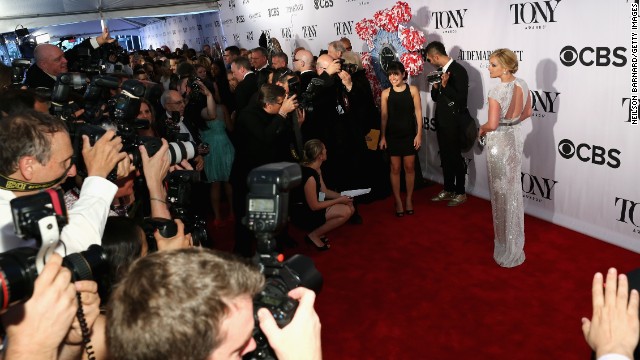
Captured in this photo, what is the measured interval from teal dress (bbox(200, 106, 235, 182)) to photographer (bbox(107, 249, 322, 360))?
4.05m

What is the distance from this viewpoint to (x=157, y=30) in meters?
18.4

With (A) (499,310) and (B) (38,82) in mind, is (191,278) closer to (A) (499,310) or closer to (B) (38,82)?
(A) (499,310)

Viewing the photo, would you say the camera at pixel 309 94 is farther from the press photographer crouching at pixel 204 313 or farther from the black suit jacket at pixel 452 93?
the press photographer crouching at pixel 204 313

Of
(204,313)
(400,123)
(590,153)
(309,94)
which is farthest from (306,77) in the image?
(204,313)

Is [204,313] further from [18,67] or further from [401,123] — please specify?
[18,67]

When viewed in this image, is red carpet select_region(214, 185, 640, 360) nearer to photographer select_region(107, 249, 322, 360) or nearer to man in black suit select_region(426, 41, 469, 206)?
man in black suit select_region(426, 41, 469, 206)

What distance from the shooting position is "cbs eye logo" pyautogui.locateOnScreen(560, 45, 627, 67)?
3865 millimetres

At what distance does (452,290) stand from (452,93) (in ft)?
6.82

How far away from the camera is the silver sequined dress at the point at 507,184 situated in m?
3.79

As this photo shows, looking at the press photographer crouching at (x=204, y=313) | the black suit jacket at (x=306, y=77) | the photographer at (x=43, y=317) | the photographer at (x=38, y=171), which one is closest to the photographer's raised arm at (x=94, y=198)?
the photographer at (x=38, y=171)

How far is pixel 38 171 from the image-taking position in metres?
1.79

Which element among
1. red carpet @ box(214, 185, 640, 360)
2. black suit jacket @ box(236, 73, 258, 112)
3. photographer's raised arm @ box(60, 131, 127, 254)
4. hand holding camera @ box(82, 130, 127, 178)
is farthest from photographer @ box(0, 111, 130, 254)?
black suit jacket @ box(236, 73, 258, 112)

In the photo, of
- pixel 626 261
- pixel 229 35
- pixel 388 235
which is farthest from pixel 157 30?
pixel 626 261

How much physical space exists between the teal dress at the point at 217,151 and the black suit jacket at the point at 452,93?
1.99 metres
